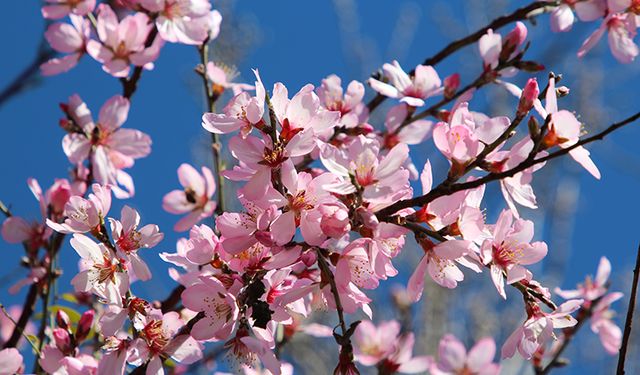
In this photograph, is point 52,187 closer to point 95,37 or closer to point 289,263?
point 95,37

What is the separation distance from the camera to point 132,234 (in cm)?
114

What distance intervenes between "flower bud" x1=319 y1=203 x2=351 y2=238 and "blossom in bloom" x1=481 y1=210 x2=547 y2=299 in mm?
226

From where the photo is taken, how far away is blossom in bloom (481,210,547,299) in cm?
107

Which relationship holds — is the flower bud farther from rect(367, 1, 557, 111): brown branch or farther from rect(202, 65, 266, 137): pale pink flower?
rect(367, 1, 557, 111): brown branch

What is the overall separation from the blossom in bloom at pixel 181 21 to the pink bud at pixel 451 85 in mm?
566

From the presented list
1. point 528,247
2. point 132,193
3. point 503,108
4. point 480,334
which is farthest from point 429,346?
point 528,247

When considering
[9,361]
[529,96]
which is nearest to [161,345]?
[9,361]

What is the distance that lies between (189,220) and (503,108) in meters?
5.46

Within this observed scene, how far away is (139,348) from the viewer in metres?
1.14

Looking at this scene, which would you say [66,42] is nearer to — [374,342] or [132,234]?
[132,234]

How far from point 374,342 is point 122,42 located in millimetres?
1006

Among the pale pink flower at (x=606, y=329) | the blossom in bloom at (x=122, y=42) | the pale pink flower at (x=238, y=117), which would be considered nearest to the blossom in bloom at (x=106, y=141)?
the blossom in bloom at (x=122, y=42)

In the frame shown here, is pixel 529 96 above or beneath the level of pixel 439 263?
above

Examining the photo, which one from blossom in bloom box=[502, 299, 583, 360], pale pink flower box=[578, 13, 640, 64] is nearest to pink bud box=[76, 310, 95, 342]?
blossom in bloom box=[502, 299, 583, 360]
